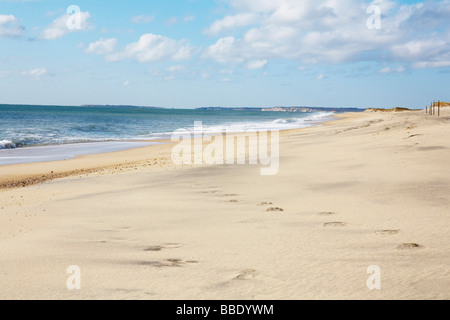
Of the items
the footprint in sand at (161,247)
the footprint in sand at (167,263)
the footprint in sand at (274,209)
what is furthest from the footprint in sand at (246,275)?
the footprint in sand at (274,209)

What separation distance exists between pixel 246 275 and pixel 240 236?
1.33 metres

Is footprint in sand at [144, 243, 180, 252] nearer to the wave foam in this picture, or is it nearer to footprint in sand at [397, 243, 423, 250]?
footprint in sand at [397, 243, 423, 250]

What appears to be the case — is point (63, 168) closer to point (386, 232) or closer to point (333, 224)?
point (333, 224)

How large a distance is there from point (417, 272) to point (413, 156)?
307 inches

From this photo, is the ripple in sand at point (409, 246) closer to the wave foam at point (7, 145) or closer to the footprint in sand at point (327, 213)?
the footprint in sand at point (327, 213)

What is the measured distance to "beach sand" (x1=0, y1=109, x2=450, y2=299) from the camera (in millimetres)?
3697

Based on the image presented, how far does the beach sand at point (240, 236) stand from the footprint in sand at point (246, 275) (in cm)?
2

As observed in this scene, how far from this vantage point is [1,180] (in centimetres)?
1345

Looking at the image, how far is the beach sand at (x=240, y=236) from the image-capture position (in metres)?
3.70

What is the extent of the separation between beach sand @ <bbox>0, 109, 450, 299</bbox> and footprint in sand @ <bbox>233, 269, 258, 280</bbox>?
2 centimetres

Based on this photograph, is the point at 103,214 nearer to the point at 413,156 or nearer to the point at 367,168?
the point at 367,168

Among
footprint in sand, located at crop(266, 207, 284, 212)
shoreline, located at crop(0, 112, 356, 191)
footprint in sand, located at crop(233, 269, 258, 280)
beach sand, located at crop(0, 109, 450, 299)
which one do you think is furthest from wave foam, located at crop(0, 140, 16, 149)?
footprint in sand, located at crop(233, 269, 258, 280)

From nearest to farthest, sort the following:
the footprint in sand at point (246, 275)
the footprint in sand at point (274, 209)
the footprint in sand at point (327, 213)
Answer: the footprint in sand at point (246, 275), the footprint in sand at point (327, 213), the footprint in sand at point (274, 209)
